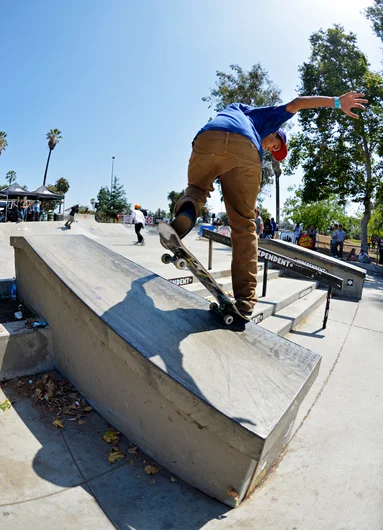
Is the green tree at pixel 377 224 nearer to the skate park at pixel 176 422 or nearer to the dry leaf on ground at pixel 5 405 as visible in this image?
the skate park at pixel 176 422

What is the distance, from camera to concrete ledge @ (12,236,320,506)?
174 centimetres

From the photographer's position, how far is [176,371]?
1877 millimetres

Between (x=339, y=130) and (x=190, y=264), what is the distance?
742 inches

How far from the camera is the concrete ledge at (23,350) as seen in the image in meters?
2.60

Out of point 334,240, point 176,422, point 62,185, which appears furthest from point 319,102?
point 62,185

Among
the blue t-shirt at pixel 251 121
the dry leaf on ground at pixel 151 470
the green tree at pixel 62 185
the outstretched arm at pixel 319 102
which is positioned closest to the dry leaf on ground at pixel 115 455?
the dry leaf on ground at pixel 151 470

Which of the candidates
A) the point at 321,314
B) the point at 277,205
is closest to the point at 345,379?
the point at 321,314

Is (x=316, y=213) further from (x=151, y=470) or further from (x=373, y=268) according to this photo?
(x=151, y=470)

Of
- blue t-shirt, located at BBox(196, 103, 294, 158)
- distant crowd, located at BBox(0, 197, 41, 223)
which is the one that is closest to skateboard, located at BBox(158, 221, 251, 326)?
blue t-shirt, located at BBox(196, 103, 294, 158)

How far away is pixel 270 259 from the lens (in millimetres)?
4992

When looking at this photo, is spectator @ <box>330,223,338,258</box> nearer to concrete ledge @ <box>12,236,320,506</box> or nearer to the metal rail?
the metal rail

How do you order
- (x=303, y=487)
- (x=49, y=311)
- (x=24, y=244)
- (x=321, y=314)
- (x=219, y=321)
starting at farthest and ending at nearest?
1. (x=321, y=314)
2. (x=24, y=244)
3. (x=49, y=311)
4. (x=219, y=321)
5. (x=303, y=487)

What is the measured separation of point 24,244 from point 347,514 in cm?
308

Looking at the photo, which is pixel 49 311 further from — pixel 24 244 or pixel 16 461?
pixel 16 461
